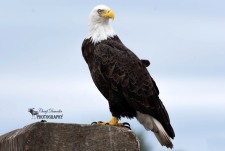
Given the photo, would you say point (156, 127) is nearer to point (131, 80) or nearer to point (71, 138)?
point (131, 80)

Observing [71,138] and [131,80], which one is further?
[131,80]

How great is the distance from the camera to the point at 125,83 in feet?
31.2

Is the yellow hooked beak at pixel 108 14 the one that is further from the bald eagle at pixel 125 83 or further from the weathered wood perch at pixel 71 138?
the weathered wood perch at pixel 71 138

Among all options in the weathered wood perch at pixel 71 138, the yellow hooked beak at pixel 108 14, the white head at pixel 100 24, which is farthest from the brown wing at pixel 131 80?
the weathered wood perch at pixel 71 138

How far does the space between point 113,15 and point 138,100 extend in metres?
1.59

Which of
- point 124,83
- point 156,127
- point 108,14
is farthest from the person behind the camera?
point 108,14

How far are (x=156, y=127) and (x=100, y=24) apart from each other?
2.16 m

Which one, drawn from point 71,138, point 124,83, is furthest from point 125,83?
point 71,138

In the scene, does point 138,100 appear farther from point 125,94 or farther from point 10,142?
point 10,142

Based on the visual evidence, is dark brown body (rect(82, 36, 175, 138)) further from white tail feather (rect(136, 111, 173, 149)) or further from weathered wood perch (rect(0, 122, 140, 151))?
weathered wood perch (rect(0, 122, 140, 151))

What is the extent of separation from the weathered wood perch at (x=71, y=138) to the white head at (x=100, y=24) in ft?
11.8

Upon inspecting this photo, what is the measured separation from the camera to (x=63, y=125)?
20.7 ft

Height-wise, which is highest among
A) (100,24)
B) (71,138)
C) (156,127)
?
(100,24)

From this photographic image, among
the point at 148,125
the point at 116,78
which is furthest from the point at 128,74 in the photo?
the point at 148,125
